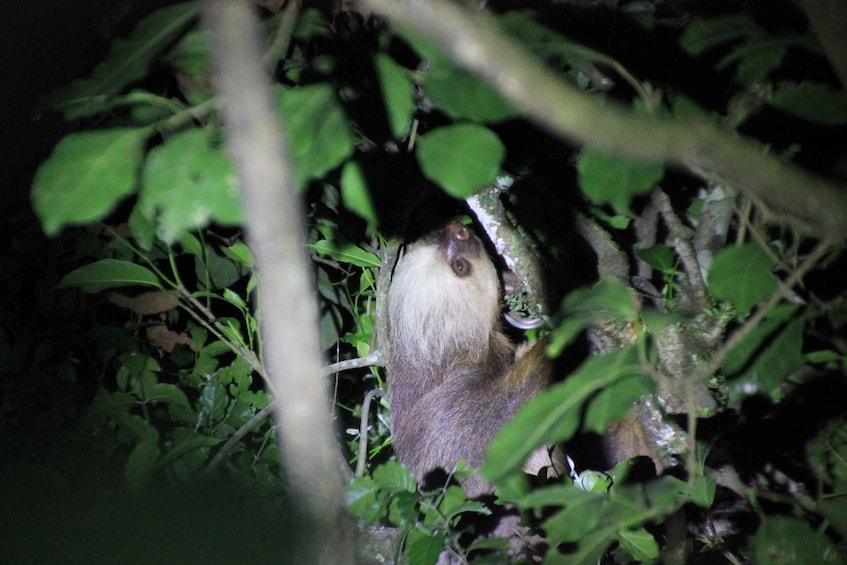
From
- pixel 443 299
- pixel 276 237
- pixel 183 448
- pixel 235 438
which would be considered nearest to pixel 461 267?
pixel 443 299

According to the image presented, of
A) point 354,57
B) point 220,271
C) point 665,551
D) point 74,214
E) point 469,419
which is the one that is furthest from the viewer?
point 469,419

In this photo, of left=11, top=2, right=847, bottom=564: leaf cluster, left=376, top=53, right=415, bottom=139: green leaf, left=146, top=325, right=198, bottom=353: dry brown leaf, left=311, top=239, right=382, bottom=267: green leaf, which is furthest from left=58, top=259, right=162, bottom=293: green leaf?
left=376, top=53, right=415, bottom=139: green leaf

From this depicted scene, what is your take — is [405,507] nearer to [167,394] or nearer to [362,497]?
[362,497]

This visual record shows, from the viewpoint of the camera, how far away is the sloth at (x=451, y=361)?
150 inches

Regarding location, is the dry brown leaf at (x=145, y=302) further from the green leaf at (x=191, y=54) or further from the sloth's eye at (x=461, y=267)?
the green leaf at (x=191, y=54)

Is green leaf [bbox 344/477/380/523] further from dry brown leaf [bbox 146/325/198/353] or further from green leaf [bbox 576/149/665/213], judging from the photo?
dry brown leaf [bbox 146/325/198/353]

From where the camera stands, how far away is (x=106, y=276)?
2.80 m

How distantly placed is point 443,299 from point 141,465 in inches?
82.5

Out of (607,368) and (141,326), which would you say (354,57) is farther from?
(141,326)

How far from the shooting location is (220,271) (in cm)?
346

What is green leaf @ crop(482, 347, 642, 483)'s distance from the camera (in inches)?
45.4

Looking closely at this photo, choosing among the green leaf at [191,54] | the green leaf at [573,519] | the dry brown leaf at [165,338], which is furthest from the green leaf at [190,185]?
the dry brown leaf at [165,338]

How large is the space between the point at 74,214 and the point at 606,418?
0.98 metres

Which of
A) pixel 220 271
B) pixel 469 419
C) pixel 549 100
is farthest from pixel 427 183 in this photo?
pixel 549 100
